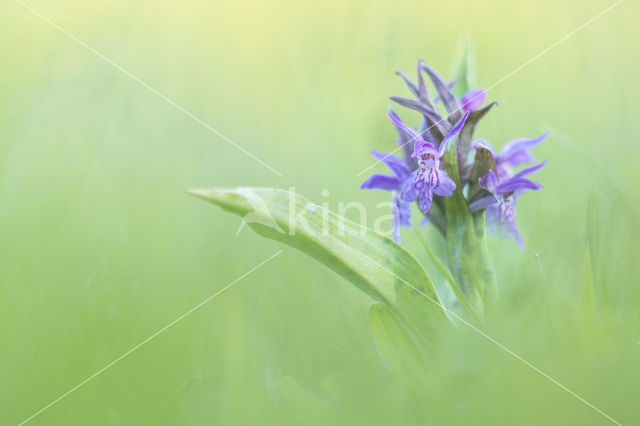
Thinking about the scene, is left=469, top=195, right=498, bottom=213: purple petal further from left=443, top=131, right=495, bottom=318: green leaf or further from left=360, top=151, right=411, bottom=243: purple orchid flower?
left=360, top=151, right=411, bottom=243: purple orchid flower

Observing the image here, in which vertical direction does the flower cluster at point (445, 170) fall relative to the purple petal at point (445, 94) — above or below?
below

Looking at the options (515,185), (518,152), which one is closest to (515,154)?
(518,152)

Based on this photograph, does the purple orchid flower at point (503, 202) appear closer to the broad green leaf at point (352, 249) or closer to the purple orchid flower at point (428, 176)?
the purple orchid flower at point (428, 176)

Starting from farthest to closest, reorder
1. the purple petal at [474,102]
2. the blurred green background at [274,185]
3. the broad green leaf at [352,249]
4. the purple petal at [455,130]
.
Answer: the purple petal at [474,102]
the purple petal at [455,130]
the broad green leaf at [352,249]
the blurred green background at [274,185]

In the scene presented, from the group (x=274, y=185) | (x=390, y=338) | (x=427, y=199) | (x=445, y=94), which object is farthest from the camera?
(x=274, y=185)

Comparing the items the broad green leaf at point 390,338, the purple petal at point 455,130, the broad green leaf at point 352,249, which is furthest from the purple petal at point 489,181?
the broad green leaf at point 390,338

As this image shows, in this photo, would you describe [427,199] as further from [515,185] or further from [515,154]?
[515,154]

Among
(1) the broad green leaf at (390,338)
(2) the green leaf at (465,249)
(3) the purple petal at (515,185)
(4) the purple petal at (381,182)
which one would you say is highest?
(4) the purple petal at (381,182)
